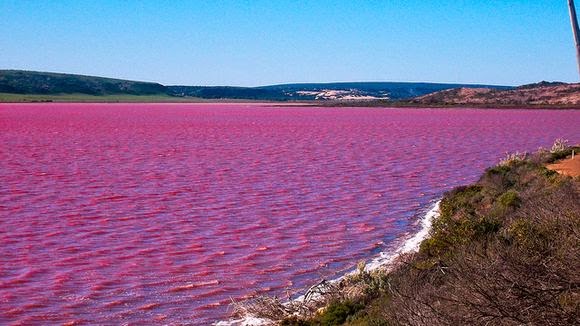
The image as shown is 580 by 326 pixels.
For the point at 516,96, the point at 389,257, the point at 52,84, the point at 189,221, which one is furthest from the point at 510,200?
the point at 52,84

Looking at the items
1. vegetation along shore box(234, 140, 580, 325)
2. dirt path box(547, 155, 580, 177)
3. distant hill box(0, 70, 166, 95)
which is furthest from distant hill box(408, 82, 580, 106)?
distant hill box(0, 70, 166, 95)

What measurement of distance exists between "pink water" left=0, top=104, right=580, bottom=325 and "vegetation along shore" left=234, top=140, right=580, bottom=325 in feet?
4.52

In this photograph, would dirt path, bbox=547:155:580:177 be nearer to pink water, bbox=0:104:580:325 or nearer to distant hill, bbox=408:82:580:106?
pink water, bbox=0:104:580:325

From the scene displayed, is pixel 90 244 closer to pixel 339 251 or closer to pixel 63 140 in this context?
pixel 339 251

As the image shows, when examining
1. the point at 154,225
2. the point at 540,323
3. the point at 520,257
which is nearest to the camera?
the point at 540,323

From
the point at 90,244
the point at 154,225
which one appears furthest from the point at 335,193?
the point at 90,244

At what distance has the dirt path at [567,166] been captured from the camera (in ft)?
51.1

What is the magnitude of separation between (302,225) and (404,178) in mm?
8073

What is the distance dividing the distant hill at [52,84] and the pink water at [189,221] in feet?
492

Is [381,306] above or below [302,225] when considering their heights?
above

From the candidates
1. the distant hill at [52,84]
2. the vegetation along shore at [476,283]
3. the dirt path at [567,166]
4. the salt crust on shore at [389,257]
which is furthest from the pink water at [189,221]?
the distant hill at [52,84]

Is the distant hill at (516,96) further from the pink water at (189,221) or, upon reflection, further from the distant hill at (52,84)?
the distant hill at (52,84)

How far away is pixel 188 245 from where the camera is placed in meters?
12.2

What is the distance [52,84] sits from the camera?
18112 cm
